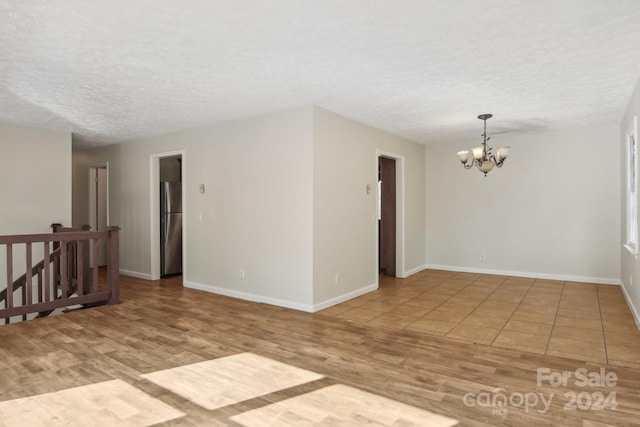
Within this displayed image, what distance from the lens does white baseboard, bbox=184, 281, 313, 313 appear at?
14.6 feet

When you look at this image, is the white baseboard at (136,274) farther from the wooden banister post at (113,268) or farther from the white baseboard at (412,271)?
the white baseboard at (412,271)

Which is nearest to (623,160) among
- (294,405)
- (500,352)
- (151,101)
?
(500,352)

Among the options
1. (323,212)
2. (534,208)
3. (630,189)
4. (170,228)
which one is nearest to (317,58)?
(323,212)

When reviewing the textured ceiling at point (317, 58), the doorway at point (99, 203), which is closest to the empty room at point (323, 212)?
the textured ceiling at point (317, 58)

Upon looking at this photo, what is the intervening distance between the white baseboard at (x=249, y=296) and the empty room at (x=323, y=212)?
0.03 m

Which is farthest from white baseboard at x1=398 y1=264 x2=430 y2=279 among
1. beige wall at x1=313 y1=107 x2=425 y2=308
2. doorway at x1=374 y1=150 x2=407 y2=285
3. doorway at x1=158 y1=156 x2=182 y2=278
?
doorway at x1=158 y1=156 x2=182 y2=278

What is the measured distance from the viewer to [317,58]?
302cm

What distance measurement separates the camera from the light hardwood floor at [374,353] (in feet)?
7.54

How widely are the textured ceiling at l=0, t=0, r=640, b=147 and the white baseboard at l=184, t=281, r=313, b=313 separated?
7.55 ft

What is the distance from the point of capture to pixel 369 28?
2523 millimetres

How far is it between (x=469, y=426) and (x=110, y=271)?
4312 millimetres

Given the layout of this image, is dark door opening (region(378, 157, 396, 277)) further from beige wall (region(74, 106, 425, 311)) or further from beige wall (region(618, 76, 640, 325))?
beige wall (region(618, 76, 640, 325))

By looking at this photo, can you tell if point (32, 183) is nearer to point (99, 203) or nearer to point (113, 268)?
point (113, 268)

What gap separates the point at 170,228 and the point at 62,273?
2.37 meters
